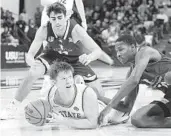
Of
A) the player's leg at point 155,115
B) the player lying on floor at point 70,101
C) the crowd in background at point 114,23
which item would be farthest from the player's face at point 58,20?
the crowd in background at point 114,23

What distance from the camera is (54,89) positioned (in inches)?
157

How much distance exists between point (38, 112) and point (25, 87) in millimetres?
705

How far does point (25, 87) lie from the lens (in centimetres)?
447

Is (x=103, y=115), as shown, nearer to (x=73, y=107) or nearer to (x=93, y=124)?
(x=93, y=124)

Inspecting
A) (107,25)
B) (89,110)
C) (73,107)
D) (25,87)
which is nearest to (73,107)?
(73,107)

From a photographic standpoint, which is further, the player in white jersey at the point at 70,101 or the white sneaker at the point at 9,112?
the white sneaker at the point at 9,112

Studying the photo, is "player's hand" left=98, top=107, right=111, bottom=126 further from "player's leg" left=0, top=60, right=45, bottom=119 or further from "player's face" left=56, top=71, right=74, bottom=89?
"player's leg" left=0, top=60, right=45, bottom=119

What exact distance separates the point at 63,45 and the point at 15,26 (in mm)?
9577

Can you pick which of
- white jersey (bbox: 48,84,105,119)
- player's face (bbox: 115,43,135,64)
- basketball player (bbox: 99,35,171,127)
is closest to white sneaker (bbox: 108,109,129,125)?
basketball player (bbox: 99,35,171,127)

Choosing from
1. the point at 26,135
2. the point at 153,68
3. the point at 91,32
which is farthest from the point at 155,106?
the point at 91,32

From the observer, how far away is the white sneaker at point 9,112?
4.61m

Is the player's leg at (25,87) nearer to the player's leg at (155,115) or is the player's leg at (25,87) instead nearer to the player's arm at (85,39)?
the player's arm at (85,39)

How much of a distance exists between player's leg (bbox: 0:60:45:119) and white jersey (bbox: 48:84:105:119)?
0.57 meters

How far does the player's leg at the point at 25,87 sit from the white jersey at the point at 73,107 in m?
0.57
